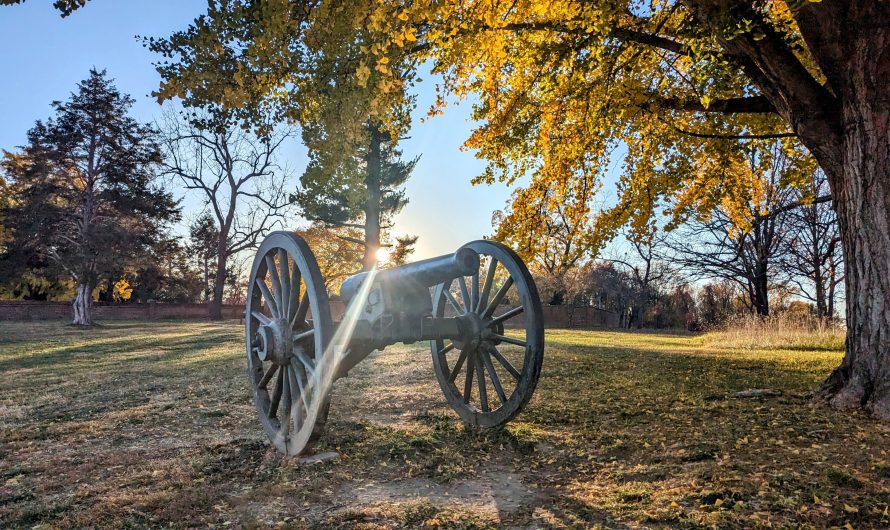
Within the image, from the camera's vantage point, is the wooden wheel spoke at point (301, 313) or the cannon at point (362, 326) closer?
the cannon at point (362, 326)

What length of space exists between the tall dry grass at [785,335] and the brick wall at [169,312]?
47.0ft

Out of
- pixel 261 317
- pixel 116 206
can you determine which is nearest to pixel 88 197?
pixel 116 206

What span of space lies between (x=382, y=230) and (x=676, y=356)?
2307cm

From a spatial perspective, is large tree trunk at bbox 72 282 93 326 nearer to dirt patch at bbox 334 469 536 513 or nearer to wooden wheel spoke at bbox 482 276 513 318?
wooden wheel spoke at bbox 482 276 513 318

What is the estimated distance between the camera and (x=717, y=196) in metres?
10.5

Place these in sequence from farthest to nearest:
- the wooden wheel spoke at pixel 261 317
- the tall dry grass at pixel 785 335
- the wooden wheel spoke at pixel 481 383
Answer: the tall dry grass at pixel 785 335 < the wooden wheel spoke at pixel 481 383 < the wooden wheel spoke at pixel 261 317

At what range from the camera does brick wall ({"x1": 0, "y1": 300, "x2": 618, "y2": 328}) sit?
32.3 m

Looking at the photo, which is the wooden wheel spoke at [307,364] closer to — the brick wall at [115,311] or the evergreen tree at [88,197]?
the evergreen tree at [88,197]

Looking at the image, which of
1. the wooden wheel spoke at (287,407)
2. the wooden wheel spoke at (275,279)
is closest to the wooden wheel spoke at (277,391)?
the wooden wheel spoke at (287,407)

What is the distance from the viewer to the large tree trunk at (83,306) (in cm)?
2662

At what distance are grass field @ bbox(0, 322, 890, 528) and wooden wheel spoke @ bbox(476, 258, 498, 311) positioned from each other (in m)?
1.04

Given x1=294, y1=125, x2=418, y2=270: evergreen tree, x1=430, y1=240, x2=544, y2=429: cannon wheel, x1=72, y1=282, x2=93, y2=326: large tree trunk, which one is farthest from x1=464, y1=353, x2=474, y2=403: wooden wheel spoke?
x1=72, y1=282, x2=93, y2=326: large tree trunk

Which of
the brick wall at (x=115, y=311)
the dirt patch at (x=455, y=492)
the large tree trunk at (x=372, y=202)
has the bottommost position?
the dirt patch at (x=455, y=492)

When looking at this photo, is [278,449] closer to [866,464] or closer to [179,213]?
[866,464]
